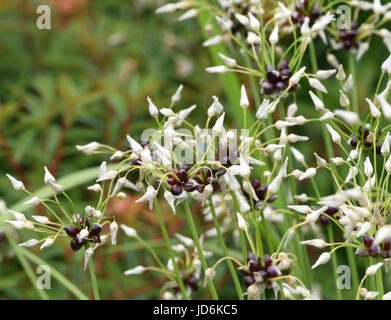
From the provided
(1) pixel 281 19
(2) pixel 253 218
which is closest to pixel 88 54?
(1) pixel 281 19

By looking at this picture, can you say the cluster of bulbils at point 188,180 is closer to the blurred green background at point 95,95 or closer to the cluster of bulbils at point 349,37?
the cluster of bulbils at point 349,37

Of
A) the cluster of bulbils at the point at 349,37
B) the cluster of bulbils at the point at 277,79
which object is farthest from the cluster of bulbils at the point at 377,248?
the cluster of bulbils at the point at 349,37

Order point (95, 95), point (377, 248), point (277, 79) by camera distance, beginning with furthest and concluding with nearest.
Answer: point (95, 95)
point (277, 79)
point (377, 248)

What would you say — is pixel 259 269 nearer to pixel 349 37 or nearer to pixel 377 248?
pixel 377 248

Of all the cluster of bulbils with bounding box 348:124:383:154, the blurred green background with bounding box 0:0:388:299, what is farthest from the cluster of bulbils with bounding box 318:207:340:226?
the blurred green background with bounding box 0:0:388:299

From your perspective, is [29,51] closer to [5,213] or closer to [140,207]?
[140,207]

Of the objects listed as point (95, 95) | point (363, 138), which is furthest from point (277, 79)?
point (95, 95)

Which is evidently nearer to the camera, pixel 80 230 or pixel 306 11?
pixel 80 230
